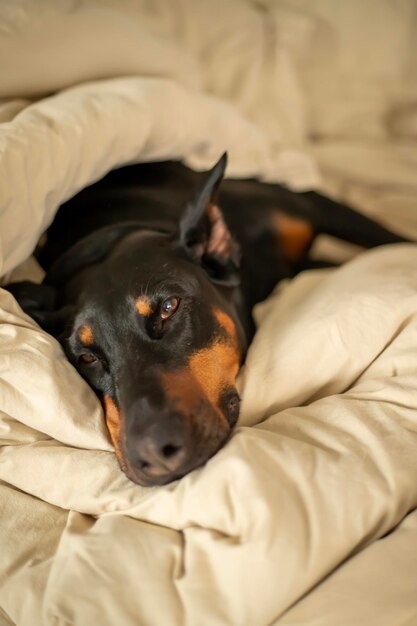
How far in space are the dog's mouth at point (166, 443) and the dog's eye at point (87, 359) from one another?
0.28 meters

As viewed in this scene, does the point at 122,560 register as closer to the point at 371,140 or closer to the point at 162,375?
the point at 162,375

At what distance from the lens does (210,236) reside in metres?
2.12

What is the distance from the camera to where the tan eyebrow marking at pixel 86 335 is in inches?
67.8

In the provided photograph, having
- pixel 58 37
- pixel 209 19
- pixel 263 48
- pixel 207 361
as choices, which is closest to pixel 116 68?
pixel 58 37

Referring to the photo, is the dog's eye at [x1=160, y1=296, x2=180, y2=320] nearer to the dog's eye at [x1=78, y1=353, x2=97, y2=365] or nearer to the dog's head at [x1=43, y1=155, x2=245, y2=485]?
the dog's head at [x1=43, y1=155, x2=245, y2=485]

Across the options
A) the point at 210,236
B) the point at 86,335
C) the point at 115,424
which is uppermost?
the point at 210,236

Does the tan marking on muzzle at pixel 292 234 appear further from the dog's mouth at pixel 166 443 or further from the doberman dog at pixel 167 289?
the dog's mouth at pixel 166 443

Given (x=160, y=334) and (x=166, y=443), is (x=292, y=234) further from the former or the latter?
(x=166, y=443)

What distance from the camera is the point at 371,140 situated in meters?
3.28

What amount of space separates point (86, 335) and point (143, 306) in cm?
19

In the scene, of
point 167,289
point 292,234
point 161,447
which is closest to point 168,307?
point 167,289

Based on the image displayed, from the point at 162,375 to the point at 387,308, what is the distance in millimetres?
717

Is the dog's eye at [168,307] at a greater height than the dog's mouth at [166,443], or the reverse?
the dog's eye at [168,307]

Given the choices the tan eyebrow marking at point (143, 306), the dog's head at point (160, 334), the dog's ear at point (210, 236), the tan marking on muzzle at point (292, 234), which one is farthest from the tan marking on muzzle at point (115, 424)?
the tan marking on muzzle at point (292, 234)
